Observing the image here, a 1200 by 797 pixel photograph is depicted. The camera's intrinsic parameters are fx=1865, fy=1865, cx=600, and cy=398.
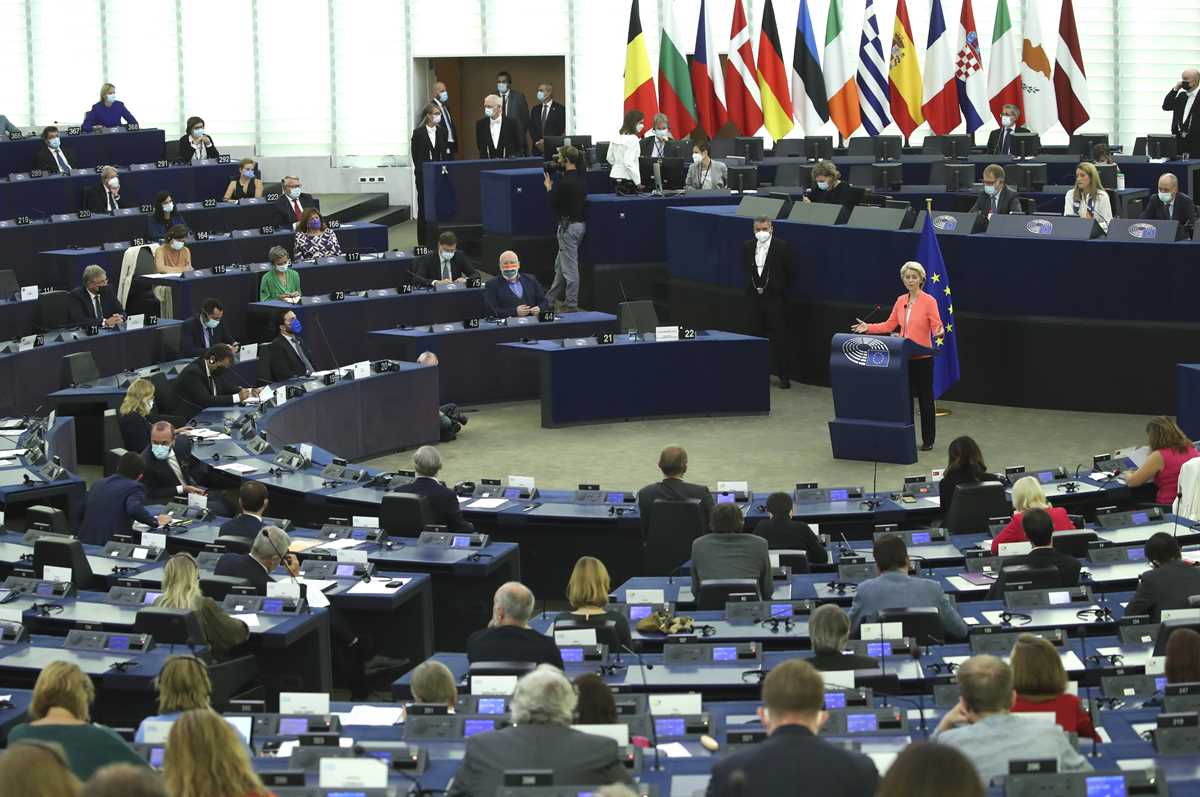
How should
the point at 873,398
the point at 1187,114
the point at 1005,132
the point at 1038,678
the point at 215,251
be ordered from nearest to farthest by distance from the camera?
the point at 1038,678
the point at 873,398
the point at 215,251
the point at 1187,114
the point at 1005,132

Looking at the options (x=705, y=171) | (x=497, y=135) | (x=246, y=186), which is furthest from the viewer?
(x=497, y=135)

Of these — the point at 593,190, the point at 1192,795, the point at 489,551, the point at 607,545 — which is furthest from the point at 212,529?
the point at 593,190

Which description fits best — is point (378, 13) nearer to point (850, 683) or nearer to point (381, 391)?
point (381, 391)

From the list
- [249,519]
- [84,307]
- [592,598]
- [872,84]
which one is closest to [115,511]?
[249,519]

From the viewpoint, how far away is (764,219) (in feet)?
66.9

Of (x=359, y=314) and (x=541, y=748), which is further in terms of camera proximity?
(x=359, y=314)

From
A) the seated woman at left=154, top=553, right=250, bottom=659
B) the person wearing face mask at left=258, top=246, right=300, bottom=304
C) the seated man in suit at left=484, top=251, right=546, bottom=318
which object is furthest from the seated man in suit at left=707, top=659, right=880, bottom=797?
the person wearing face mask at left=258, top=246, right=300, bottom=304

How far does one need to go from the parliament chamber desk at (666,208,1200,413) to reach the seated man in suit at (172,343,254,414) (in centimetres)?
679

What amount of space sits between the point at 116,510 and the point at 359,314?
26.8ft

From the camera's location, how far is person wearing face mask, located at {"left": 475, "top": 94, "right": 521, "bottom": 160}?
27812 mm

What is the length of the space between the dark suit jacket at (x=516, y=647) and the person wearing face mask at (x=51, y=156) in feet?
Result: 60.8

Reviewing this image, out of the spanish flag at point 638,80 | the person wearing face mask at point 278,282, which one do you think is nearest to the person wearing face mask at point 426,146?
the spanish flag at point 638,80

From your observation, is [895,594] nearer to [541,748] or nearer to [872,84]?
[541,748]

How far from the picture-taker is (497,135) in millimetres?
27906
